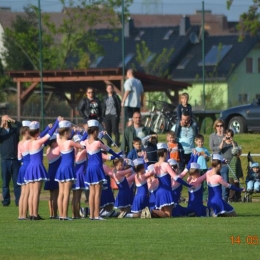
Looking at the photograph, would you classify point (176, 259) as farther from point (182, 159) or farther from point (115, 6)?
point (115, 6)

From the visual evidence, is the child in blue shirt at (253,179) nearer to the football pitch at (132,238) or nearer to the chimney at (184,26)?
the football pitch at (132,238)

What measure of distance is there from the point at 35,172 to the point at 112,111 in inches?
375

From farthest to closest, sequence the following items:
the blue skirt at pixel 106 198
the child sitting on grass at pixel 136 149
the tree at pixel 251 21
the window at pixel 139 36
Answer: the window at pixel 139 36 → the tree at pixel 251 21 → the child sitting on grass at pixel 136 149 → the blue skirt at pixel 106 198

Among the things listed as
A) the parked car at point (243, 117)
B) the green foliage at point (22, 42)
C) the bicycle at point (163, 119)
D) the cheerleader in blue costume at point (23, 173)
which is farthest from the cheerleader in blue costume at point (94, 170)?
the green foliage at point (22, 42)

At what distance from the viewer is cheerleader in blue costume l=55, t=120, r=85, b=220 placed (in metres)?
18.6

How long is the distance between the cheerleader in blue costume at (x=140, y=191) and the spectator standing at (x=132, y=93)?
7.36m

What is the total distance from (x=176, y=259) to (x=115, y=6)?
86.9ft

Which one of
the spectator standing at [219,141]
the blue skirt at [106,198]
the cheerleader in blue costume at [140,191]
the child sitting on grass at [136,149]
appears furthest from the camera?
the spectator standing at [219,141]

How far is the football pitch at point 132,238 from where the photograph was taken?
42.7ft

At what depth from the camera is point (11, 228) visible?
16.6 meters

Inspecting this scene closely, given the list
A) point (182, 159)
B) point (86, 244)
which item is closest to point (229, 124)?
point (182, 159)

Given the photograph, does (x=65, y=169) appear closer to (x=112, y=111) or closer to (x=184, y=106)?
(x=184, y=106)

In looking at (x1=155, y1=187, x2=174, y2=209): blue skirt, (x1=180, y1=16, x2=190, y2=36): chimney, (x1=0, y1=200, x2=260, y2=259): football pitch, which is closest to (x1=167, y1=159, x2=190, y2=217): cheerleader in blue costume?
(x1=155, y1=187, x2=174, y2=209): blue skirt
